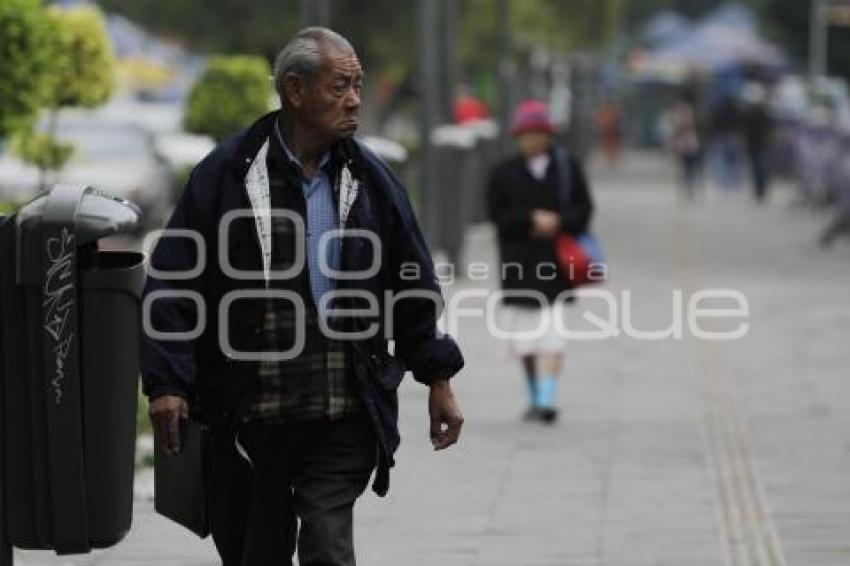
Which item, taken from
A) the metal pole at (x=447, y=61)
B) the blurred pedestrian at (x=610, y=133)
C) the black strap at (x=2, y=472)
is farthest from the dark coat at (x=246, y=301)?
the blurred pedestrian at (x=610, y=133)

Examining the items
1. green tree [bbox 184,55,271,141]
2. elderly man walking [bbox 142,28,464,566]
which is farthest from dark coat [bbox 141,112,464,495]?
green tree [bbox 184,55,271,141]

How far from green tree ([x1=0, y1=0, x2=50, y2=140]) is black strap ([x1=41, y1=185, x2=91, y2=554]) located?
4649 millimetres

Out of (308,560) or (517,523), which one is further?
(517,523)

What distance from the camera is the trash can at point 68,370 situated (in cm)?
691

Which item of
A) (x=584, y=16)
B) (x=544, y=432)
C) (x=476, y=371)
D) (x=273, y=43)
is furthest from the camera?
(x=584, y=16)

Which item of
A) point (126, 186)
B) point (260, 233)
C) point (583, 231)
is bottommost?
point (126, 186)

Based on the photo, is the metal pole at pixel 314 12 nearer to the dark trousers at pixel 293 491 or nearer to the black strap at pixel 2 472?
the black strap at pixel 2 472

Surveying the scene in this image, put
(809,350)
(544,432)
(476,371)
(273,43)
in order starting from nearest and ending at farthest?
(544,432)
(476,371)
(809,350)
(273,43)

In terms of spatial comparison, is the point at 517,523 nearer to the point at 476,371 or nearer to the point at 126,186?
the point at 476,371

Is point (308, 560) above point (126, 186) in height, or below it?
above

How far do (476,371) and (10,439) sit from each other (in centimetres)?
842

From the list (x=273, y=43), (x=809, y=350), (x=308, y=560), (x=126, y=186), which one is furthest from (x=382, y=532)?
(x=273, y=43)

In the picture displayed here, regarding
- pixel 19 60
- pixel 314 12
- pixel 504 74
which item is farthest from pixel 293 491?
pixel 504 74

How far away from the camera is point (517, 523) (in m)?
9.73
